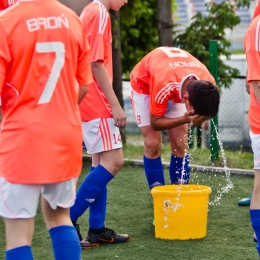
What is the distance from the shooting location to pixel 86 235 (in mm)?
4926

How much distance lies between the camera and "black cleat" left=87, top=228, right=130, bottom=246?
4.60 m

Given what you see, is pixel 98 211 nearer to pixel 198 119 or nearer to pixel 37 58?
pixel 198 119

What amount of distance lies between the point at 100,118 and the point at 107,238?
2.88ft

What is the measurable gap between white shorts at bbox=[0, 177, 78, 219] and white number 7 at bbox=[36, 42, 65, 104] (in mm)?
400

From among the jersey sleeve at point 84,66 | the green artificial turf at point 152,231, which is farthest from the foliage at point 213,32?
the jersey sleeve at point 84,66

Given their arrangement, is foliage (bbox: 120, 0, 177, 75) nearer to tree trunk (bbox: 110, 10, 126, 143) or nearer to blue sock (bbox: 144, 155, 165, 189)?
tree trunk (bbox: 110, 10, 126, 143)

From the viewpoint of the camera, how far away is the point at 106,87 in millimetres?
4246

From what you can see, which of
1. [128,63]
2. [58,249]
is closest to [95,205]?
[58,249]

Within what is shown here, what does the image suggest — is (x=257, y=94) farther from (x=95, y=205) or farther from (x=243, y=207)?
(x=243, y=207)

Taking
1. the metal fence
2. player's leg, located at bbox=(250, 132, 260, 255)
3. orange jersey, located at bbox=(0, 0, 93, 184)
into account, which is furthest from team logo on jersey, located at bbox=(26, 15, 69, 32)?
the metal fence

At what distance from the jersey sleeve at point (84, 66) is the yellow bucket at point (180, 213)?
1590mm

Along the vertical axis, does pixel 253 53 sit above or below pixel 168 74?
above

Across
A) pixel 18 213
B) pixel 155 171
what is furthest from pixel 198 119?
pixel 18 213

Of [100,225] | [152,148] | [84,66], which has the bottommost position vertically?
[100,225]
